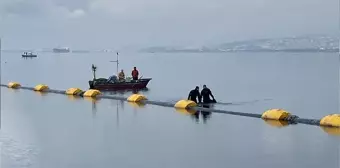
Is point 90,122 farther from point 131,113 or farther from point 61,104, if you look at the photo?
point 61,104

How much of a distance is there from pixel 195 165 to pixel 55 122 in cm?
920

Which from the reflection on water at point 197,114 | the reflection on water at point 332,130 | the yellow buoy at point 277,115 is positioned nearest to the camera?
the reflection on water at point 332,130

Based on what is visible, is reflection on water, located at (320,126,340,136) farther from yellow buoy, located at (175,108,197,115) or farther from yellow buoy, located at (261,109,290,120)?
yellow buoy, located at (175,108,197,115)

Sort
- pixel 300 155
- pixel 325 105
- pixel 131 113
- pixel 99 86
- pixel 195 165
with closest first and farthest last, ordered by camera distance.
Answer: pixel 195 165 < pixel 300 155 < pixel 131 113 < pixel 325 105 < pixel 99 86

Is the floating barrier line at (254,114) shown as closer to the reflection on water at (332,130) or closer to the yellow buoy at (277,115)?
the yellow buoy at (277,115)

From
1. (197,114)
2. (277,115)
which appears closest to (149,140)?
(277,115)

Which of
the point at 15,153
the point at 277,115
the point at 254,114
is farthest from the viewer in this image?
the point at 254,114

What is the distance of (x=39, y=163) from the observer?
44.8ft

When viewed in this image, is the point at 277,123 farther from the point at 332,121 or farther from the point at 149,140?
the point at 149,140

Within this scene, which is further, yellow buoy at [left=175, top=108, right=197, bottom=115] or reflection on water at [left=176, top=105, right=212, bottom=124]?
yellow buoy at [left=175, top=108, right=197, bottom=115]

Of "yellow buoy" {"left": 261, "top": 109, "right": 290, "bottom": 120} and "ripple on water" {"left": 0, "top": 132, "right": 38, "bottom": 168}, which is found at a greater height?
"yellow buoy" {"left": 261, "top": 109, "right": 290, "bottom": 120}

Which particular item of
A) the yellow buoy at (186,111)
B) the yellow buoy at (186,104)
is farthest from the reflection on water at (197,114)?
the yellow buoy at (186,104)

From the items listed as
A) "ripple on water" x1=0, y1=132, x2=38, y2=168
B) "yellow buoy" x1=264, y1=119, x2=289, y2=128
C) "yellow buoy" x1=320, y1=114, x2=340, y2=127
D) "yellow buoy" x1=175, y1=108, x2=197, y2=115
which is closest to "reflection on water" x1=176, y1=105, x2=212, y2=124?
"yellow buoy" x1=175, y1=108, x2=197, y2=115

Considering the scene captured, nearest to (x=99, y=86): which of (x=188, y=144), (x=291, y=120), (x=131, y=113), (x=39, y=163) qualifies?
(x=131, y=113)
